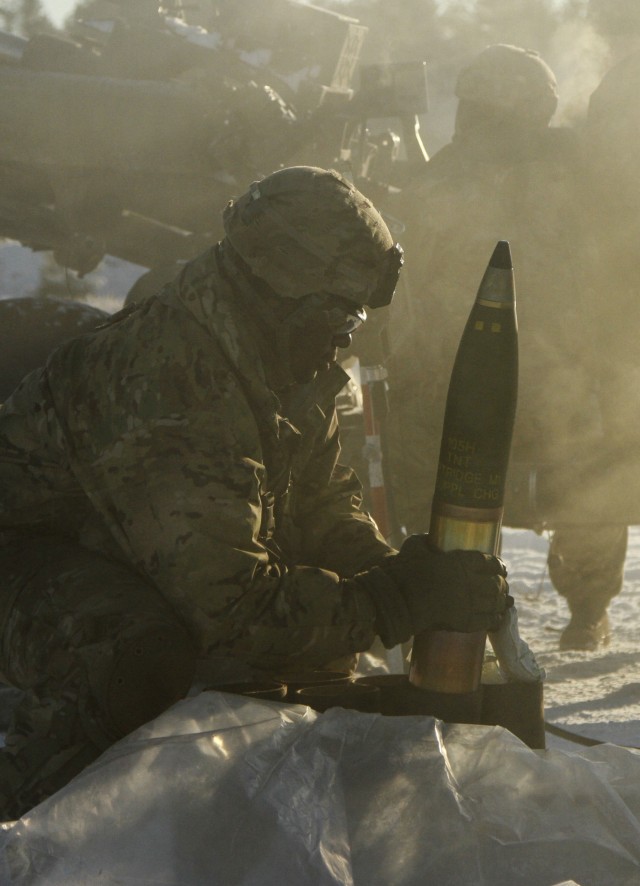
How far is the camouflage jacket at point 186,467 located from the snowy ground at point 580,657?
5.57 ft

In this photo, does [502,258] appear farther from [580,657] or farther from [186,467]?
[580,657]

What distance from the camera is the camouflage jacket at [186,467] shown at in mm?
2916

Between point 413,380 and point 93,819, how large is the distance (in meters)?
4.95

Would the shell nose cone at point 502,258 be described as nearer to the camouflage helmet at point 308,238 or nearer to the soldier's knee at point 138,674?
the camouflage helmet at point 308,238

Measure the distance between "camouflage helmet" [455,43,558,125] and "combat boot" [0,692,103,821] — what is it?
5.23 meters

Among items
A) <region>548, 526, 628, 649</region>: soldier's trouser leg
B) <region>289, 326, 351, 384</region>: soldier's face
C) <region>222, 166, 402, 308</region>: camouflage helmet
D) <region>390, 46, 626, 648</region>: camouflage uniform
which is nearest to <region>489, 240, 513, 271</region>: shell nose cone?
<region>222, 166, 402, 308</region>: camouflage helmet

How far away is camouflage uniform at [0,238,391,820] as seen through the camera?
292 centimetres

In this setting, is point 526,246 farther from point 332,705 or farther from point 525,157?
point 332,705

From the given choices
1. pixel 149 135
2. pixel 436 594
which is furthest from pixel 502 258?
pixel 149 135

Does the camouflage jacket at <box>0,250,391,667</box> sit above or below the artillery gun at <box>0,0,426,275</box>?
below

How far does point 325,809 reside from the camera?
2600mm

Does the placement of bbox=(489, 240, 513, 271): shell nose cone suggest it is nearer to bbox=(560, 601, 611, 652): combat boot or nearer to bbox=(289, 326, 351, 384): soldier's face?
bbox=(289, 326, 351, 384): soldier's face

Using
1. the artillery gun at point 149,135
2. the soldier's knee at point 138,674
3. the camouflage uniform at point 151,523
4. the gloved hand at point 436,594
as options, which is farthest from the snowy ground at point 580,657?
the artillery gun at point 149,135

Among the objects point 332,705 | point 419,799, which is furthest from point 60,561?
point 419,799
